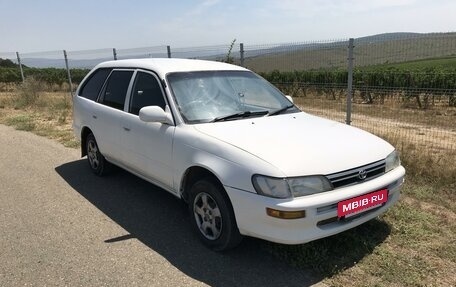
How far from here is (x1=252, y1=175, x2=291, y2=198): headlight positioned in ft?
10.0

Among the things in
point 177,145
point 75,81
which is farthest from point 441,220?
point 75,81

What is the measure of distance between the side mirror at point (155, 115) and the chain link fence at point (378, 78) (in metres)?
3.73

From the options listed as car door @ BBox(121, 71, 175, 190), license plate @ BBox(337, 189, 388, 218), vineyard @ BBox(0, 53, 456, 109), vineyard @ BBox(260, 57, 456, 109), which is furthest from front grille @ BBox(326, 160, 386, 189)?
vineyard @ BBox(260, 57, 456, 109)

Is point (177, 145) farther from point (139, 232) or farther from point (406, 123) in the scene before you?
point (406, 123)

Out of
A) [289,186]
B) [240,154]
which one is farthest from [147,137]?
[289,186]

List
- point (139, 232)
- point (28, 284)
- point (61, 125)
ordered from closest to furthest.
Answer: point (28, 284)
point (139, 232)
point (61, 125)

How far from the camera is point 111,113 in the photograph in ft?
16.9

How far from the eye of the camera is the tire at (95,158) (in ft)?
19.1

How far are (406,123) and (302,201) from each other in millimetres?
10047

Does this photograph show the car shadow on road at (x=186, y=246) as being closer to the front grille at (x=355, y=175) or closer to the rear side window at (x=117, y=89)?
the front grille at (x=355, y=175)

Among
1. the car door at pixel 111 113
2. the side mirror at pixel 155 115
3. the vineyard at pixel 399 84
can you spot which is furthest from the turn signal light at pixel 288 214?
the vineyard at pixel 399 84

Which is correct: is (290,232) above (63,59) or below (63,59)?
below

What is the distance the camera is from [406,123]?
11.9m

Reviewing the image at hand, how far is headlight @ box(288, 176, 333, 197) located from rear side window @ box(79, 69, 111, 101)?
3508 mm
